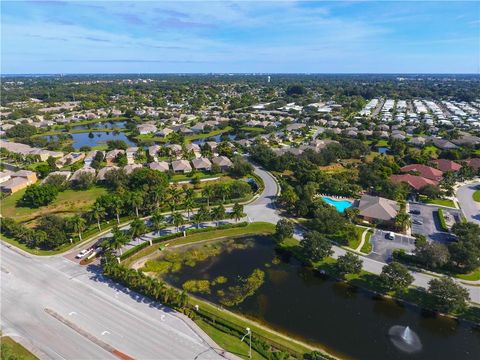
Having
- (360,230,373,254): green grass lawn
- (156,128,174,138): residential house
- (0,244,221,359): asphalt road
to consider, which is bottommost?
(0,244,221,359): asphalt road

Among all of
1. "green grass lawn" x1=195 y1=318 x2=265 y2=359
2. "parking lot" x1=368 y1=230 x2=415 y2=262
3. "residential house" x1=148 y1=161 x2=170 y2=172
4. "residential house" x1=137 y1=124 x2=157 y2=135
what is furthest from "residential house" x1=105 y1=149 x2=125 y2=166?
"parking lot" x1=368 y1=230 x2=415 y2=262

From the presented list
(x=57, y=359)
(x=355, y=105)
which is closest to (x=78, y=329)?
(x=57, y=359)

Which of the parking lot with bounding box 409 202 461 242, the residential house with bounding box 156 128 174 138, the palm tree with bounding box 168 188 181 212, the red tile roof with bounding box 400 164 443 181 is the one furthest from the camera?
the residential house with bounding box 156 128 174 138

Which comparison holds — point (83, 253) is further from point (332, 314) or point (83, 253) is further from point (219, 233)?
point (332, 314)

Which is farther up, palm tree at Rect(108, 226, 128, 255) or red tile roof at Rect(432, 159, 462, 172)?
red tile roof at Rect(432, 159, 462, 172)

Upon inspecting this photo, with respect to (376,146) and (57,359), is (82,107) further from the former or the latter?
(57,359)

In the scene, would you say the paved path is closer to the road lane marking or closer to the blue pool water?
the blue pool water

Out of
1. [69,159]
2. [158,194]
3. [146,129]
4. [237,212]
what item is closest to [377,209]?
[237,212]
